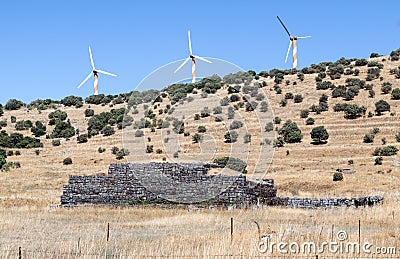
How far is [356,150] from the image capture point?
2484 inches

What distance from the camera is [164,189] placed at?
3281cm

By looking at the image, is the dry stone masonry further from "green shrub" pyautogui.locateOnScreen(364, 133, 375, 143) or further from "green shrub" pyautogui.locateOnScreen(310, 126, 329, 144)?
"green shrub" pyautogui.locateOnScreen(310, 126, 329, 144)

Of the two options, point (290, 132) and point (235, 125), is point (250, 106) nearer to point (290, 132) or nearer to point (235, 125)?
point (235, 125)

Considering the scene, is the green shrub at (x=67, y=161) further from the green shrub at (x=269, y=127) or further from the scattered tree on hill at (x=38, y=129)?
the green shrub at (x=269, y=127)

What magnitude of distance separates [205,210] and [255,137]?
4313 cm

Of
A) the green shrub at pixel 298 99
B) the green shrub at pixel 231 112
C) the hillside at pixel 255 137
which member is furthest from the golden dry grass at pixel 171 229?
the green shrub at pixel 298 99

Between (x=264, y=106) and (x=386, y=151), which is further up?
(x=264, y=106)

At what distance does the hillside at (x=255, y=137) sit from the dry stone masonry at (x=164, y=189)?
3392 millimetres

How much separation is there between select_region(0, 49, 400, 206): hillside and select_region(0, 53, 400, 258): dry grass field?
0.58 ft

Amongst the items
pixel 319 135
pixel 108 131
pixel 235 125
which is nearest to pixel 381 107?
pixel 319 135

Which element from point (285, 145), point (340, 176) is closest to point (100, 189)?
point (340, 176)

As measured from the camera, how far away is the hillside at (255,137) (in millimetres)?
46438

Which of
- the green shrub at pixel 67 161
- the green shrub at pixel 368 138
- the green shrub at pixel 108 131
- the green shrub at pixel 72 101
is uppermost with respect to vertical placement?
the green shrub at pixel 72 101

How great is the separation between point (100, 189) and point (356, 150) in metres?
37.5
